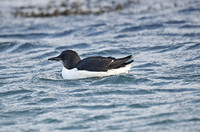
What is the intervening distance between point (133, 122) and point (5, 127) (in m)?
1.93

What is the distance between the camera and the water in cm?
729

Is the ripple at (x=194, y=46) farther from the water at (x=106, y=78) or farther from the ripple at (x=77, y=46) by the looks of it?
the ripple at (x=77, y=46)

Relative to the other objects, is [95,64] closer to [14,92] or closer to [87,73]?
[87,73]

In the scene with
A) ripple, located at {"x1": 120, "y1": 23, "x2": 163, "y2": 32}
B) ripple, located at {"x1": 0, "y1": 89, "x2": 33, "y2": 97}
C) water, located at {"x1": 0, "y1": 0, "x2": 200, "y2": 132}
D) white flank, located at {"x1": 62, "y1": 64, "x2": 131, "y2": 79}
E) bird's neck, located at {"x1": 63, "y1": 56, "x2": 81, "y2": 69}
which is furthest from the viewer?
ripple, located at {"x1": 120, "y1": 23, "x2": 163, "y2": 32}

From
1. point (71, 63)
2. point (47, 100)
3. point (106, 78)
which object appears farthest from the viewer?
point (71, 63)

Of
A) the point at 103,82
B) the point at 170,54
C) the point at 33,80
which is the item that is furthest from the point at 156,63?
the point at 33,80

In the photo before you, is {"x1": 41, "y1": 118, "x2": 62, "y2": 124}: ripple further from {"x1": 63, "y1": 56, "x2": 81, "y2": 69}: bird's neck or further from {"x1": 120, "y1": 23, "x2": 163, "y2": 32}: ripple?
{"x1": 120, "y1": 23, "x2": 163, "y2": 32}: ripple

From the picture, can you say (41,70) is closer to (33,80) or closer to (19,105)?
(33,80)

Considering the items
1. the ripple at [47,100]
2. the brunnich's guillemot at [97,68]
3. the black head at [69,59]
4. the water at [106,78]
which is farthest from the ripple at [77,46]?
the ripple at [47,100]

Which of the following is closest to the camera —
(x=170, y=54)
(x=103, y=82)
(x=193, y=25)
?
(x=103, y=82)

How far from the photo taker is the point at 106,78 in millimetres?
9961

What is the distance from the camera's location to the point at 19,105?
8453mm

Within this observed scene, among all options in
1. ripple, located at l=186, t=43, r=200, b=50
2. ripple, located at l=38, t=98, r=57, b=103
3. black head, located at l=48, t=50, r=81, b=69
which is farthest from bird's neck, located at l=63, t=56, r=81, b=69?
ripple, located at l=186, t=43, r=200, b=50

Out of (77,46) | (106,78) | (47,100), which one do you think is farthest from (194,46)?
(47,100)
